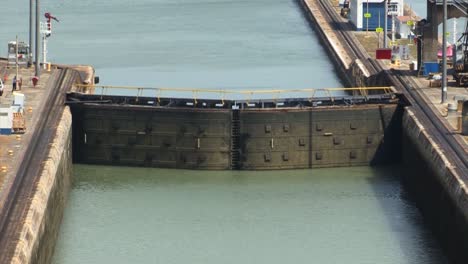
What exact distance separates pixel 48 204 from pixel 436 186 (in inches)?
602

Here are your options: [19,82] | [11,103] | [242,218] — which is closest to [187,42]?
[19,82]

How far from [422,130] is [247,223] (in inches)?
377

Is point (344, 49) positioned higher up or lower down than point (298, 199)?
higher up

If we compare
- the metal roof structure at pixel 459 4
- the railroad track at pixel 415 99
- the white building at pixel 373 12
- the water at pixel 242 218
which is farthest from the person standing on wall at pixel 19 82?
the white building at pixel 373 12

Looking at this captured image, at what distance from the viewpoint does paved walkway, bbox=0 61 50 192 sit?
5975cm

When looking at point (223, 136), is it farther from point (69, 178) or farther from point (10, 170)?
point (10, 170)

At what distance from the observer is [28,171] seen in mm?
58062

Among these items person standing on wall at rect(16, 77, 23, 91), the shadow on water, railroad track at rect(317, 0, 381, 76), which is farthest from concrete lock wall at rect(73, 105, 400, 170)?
railroad track at rect(317, 0, 381, 76)

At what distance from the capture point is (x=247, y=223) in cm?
6091

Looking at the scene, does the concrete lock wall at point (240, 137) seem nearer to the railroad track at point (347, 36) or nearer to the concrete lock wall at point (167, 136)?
the concrete lock wall at point (167, 136)

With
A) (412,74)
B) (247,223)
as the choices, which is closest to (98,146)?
(247,223)

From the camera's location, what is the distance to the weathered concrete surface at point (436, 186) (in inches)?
2125

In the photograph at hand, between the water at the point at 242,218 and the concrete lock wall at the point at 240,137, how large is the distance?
595 millimetres

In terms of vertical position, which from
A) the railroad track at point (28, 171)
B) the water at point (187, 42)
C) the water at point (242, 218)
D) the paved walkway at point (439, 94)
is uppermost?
the water at point (187, 42)
